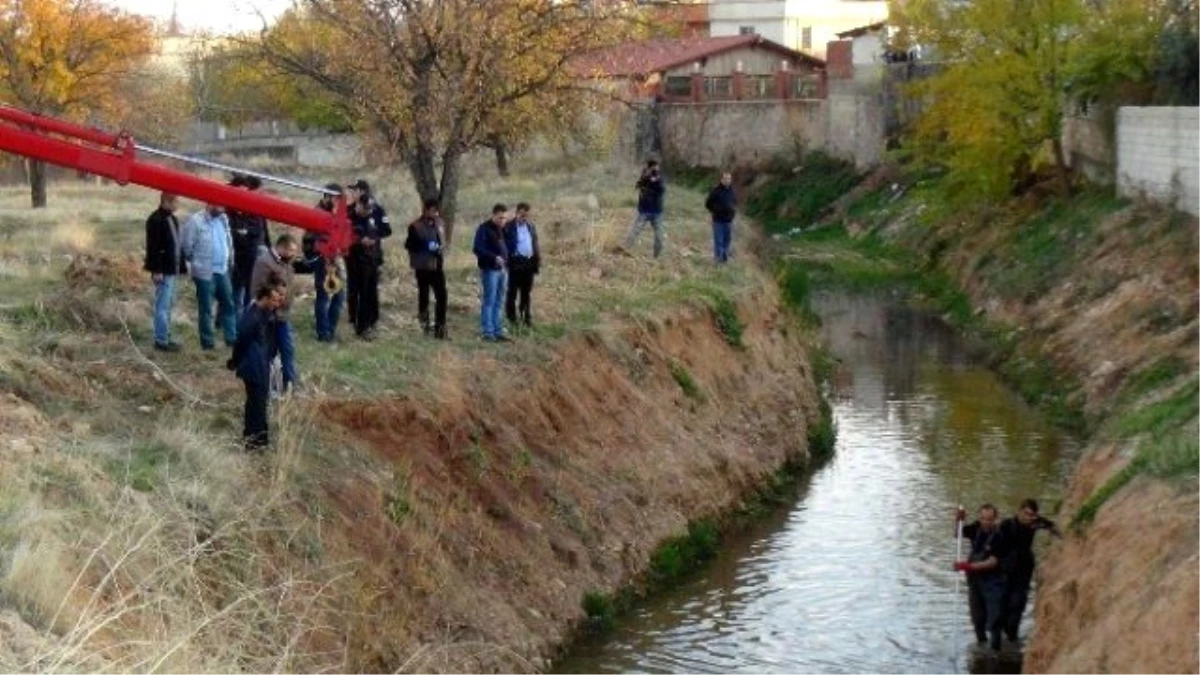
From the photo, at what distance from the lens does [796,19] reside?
86062 mm

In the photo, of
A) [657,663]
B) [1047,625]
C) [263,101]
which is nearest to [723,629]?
[657,663]

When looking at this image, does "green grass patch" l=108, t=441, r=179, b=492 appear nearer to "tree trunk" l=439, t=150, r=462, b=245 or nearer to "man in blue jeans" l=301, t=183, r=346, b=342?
"man in blue jeans" l=301, t=183, r=346, b=342

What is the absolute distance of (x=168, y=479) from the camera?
537 inches

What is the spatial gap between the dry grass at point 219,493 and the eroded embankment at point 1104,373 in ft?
15.3

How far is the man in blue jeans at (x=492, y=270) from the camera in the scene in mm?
20734

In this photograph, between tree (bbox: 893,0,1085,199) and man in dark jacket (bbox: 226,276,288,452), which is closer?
man in dark jacket (bbox: 226,276,288,452)

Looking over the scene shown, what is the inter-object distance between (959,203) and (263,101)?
97.7 feet

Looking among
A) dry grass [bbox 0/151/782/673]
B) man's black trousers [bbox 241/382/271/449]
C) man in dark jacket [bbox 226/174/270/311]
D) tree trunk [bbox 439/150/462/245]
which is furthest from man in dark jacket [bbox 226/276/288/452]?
tree trunk [bbox 439/150/462/245]

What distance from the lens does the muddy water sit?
1747cm

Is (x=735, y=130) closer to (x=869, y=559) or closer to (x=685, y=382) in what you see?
(x=685, y=382)

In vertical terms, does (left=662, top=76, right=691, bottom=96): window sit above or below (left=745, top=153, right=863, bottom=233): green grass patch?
above

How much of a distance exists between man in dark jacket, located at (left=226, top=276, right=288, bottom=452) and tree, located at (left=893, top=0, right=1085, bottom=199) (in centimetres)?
2757

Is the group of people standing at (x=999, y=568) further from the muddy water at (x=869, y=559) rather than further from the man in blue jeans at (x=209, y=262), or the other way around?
the man in blue jeans at (x=209, y=262)

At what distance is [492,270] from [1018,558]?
6.59 m
